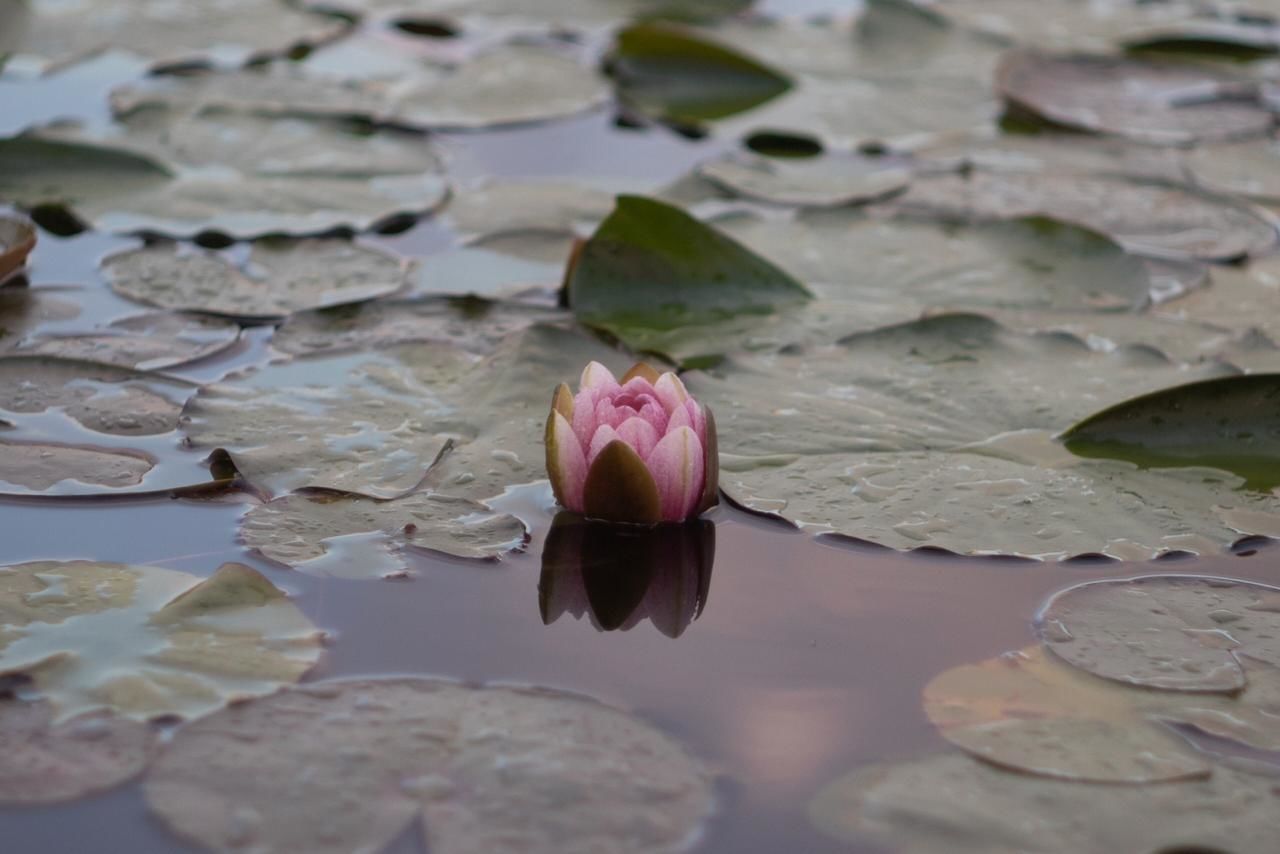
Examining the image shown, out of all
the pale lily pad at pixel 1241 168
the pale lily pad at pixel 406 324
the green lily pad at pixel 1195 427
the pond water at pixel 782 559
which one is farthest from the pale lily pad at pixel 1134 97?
the pale lily pad at pixel 406 324

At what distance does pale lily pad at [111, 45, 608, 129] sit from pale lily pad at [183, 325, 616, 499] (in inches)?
50.6

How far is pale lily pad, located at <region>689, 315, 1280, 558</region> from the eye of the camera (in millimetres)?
1893

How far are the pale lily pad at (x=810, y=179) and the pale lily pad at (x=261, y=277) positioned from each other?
80cm

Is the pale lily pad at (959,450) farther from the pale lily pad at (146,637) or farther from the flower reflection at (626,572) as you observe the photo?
the pale lily pad at (146,637)

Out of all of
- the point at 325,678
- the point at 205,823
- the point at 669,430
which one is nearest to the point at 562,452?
the point at 669,430

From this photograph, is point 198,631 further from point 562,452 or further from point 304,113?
point 304,113

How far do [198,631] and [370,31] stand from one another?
2.81 meters

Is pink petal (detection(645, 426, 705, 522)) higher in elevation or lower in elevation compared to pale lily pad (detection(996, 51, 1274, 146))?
lower

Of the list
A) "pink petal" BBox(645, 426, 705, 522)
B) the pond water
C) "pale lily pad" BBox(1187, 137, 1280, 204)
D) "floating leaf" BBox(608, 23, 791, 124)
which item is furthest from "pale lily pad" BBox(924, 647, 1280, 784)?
"floating leaf" BBox(608, 23, 791, 124)

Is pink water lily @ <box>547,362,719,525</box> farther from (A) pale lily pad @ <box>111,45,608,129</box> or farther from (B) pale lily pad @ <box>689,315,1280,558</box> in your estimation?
(A) pale lily pad @ <box>111,45,608,129</box>

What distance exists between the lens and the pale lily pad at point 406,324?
2314mm

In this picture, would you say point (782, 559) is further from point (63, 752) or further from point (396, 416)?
point (63, 752)

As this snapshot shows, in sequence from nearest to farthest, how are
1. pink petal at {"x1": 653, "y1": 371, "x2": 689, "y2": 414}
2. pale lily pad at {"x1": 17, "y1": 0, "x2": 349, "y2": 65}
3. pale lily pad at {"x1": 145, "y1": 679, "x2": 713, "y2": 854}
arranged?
pale lily pad at {"x1": 145, "y1": 679, "x2": 713, "y2": 854}, pink petal at {"x1": 653, "y1": 371, "x2": 689, "y2": 414}, pale lily pad at {"x1": 17, "y1": 0, "x2": 349, "y2": 65}

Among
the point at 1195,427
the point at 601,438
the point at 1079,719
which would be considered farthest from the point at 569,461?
the point at 1195,427
